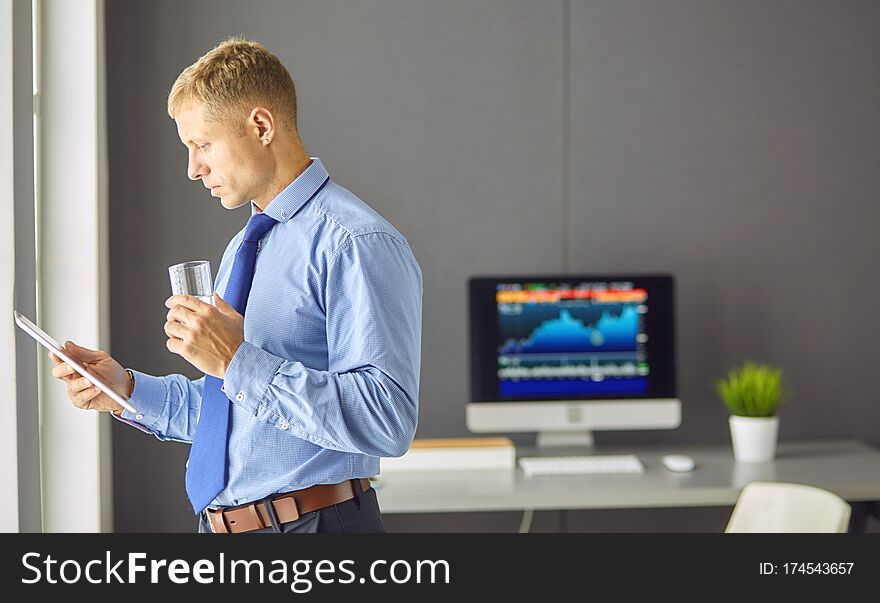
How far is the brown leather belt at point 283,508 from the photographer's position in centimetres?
127

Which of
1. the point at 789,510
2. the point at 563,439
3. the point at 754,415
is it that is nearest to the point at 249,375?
the point at 789,510

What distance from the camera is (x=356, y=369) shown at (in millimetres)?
1170

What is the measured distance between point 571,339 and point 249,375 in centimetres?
170

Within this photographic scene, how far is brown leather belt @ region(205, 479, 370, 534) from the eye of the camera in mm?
1271

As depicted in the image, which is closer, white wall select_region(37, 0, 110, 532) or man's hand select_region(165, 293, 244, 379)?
man's hand select_region(165, 293, 244, 379)

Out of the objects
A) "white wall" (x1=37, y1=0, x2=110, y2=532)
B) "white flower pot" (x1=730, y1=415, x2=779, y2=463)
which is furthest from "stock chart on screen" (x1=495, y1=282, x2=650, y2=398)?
"white wall" (x1=37, y1=0, x2=110, y2=532)

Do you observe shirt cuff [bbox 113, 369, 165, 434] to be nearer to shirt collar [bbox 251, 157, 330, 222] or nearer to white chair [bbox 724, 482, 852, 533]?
shirt collar [bbox 251, 157, 330, 222]

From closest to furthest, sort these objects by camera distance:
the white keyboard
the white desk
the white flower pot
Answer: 1. the white desk
2. the white keyboard
3. the white flower pot

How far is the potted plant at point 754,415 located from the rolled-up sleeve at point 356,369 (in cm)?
174

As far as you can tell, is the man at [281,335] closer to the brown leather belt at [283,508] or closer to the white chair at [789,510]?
the brown leather belt at [283,508]

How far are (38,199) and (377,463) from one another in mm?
1148

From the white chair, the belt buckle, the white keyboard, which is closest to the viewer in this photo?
the belt buckle

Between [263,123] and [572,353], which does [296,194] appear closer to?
[263,123]
